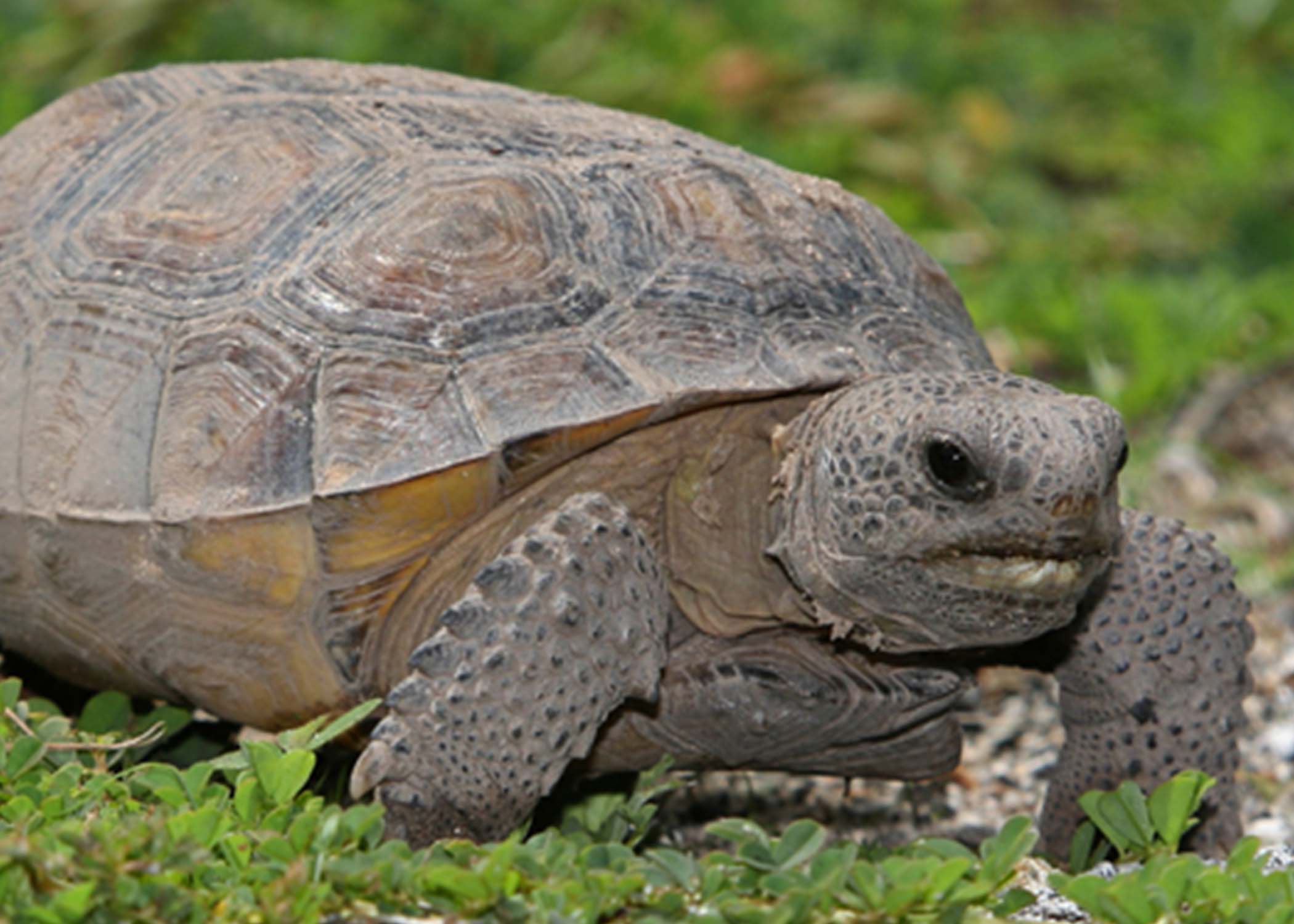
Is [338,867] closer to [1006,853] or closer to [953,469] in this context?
[1006,853]

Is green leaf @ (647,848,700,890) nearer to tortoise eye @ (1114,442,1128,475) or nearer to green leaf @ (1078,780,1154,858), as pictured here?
green leaf @ (1078,780,1154,858)

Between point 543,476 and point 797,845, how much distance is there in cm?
88

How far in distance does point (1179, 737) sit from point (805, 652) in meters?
0.75

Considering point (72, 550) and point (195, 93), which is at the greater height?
point (195, 93)

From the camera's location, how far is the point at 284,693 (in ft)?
10.5

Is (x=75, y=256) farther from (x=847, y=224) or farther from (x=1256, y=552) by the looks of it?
(x=1256, y=552)

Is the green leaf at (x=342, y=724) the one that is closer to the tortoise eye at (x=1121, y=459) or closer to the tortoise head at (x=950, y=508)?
the tortoise head at (x=950, y=508)

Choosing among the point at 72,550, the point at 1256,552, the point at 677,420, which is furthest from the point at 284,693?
the point at 1256,552

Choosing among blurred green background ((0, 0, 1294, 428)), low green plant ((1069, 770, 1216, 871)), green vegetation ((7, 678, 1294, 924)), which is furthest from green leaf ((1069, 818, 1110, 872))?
blurred green background ((0, 0, 1294, 428))

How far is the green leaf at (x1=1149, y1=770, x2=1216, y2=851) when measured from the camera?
2.80m

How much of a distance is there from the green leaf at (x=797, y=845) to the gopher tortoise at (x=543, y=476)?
0.49 m

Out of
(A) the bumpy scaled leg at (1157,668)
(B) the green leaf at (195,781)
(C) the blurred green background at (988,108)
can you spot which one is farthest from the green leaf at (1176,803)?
(C) the blurred green background at (988,108)

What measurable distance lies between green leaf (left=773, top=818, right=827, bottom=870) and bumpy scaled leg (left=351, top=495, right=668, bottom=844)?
0.49 m

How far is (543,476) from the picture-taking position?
10.1 ft
